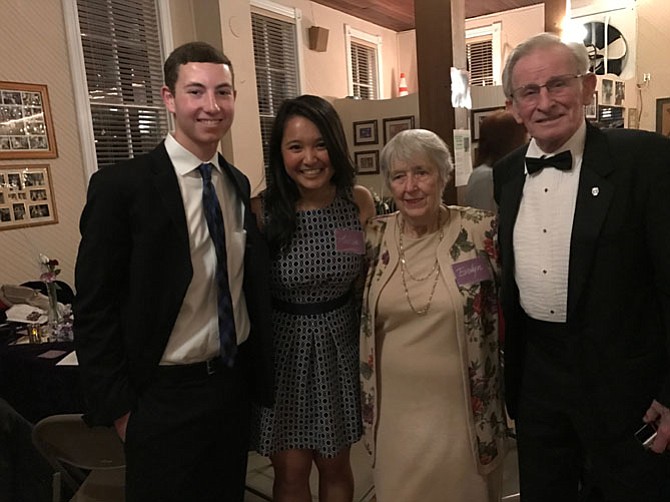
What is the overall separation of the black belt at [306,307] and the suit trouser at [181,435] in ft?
0.92

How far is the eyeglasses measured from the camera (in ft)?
4.32

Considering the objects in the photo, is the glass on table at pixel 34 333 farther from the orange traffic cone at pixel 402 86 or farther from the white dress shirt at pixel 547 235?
the orange traffic cone at pixel 402 86

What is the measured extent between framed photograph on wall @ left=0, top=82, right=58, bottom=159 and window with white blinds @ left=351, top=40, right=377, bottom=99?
408 centimetres

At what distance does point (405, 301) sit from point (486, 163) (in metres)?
1.49

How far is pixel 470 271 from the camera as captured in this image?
1.61 meters

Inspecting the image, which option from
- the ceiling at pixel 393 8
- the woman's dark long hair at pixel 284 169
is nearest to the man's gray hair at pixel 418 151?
the woman's dark long hair at pixel 284 169

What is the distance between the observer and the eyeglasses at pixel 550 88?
132 cm

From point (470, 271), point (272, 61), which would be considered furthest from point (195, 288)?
point (272, 61)

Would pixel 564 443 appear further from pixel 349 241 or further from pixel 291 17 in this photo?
pixel 291 17

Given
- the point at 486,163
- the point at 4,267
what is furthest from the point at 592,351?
the point at 4,267

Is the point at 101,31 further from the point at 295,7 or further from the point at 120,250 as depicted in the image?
the point at 120,250

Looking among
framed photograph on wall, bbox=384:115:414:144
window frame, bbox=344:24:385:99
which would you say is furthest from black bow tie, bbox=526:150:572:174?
window frame, bbox=344:24:385:99

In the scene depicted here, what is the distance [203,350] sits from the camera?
1401 mm

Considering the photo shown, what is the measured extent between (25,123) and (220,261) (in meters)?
2.64
